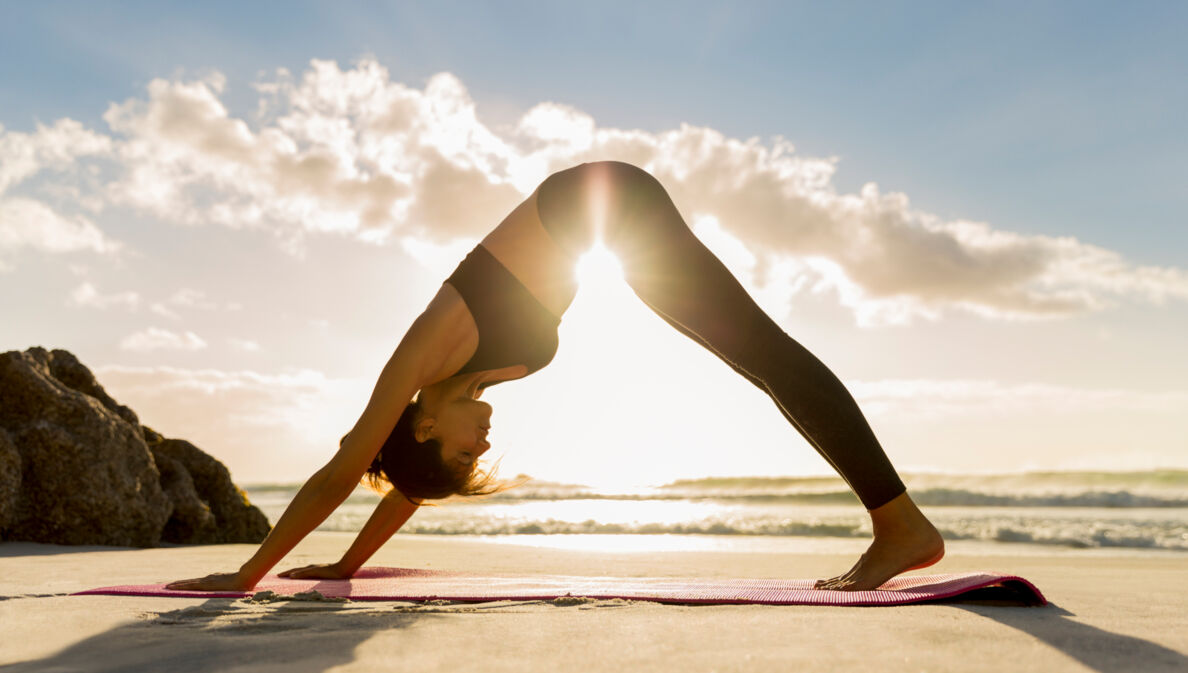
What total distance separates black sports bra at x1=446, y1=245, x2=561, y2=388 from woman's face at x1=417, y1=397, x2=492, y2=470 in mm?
122

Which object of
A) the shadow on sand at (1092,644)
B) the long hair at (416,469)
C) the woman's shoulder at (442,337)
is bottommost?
the shadow on sand at (1092,644)

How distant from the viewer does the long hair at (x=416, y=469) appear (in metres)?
2.82

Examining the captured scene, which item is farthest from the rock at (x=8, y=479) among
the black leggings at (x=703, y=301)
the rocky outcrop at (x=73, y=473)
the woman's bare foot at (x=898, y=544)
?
the woman's bare foot at (x=898, y=544)

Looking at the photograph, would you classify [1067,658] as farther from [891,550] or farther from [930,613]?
[891,550]

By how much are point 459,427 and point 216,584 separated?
88 cm

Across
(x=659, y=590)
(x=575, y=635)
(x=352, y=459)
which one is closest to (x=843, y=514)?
(x=659, y=590)

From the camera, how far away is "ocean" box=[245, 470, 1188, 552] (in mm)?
8328

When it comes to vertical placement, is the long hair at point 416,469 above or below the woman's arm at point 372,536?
above

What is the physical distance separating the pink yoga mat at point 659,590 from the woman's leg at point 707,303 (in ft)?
0.77

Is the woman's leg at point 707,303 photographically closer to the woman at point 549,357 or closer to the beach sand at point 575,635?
the woman at point 549,357

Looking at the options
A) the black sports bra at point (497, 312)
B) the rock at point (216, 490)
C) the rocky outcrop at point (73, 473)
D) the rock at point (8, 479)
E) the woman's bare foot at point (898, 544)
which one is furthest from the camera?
the rock at point (216, 490)

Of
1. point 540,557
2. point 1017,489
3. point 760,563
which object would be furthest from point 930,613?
point 1017,489

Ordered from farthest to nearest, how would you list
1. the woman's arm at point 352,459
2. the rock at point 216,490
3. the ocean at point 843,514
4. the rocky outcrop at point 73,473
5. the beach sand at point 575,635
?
the ocean at point 843,514 < the rock at point 216,490 < the rocky outcrop at point 73,473 < the woman's arm at point 352,459 < the beach sand at point 575,635

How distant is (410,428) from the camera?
9.25 feet
